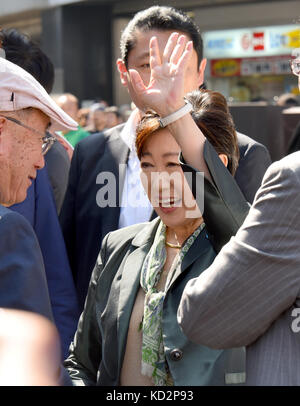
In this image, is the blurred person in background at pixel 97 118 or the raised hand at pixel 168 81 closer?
the raised hand at pixel 168 81

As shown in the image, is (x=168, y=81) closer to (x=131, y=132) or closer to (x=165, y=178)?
(x=165, y=178)

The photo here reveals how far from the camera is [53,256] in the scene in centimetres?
326

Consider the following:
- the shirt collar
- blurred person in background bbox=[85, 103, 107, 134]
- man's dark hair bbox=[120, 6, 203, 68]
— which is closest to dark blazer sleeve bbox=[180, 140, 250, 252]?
the shirt collar

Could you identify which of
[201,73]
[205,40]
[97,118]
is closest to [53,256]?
[201,73]

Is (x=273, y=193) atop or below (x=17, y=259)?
atop

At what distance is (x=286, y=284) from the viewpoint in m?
1.83

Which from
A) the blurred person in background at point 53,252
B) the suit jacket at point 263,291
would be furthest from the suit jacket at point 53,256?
the suit jacket at point 263,291

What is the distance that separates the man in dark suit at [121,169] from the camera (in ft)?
11.4

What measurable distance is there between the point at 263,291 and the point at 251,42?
16433mm

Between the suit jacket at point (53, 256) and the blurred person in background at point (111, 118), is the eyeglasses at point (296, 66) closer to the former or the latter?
the suit jacket at point (53, 256)

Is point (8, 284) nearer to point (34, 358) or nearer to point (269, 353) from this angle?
point (269, 353)
